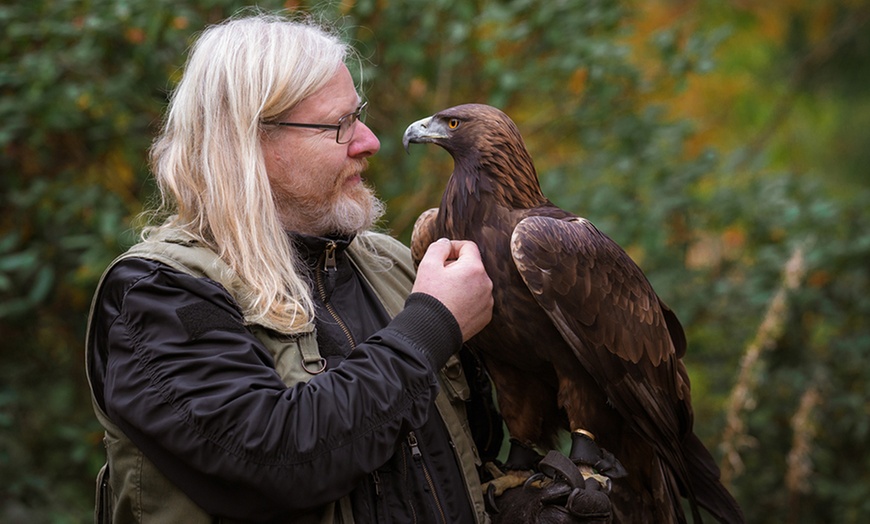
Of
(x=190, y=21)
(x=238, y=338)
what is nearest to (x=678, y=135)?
(x=190, y=21)

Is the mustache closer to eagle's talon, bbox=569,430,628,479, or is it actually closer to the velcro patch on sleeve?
the velcro patch on sleeve

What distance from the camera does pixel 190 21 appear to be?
4.29 metres

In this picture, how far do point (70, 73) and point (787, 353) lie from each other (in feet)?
12.9

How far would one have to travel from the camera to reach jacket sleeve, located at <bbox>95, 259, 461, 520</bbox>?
197 cm

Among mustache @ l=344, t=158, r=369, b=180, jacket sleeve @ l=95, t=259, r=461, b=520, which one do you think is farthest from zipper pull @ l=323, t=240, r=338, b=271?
jacket sleeve @ l=95, t=259, r=461, b=520

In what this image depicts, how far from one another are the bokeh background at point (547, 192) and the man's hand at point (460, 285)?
2082mm

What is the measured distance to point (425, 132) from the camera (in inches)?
114

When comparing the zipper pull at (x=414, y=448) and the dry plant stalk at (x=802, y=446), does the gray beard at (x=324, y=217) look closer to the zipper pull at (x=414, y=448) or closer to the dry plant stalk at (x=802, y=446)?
the zipper pull at (x=414, y=448)

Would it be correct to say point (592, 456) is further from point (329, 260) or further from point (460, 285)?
point (329, 260)

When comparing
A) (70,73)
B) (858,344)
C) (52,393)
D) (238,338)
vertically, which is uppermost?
(238,338)

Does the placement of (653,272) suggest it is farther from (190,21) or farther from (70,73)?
(70,73)

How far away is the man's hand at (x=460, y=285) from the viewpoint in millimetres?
2268

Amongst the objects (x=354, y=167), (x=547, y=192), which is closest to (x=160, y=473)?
(x=354, y=167)

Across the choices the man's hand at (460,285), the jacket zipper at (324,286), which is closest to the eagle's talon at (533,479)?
the man's hand at (460,285)
